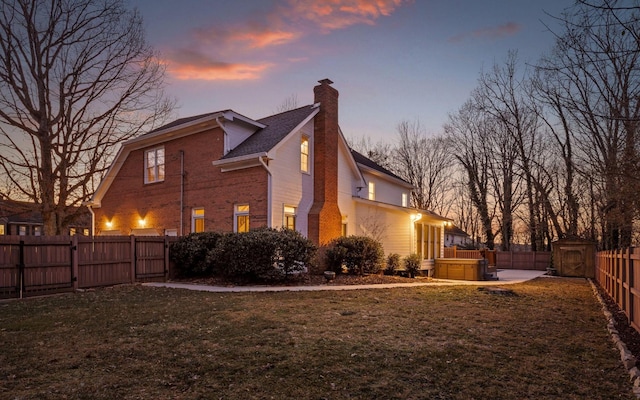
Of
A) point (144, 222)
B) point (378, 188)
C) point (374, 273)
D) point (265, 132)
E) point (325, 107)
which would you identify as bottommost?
point (374, 273)

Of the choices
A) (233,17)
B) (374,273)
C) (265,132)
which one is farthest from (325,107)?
(374,273)

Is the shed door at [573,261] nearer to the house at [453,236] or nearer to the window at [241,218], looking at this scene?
the window at [241,218]

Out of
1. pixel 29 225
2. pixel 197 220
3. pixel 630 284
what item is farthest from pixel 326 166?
pixel 29 225

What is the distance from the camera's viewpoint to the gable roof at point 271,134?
1616 centimetres

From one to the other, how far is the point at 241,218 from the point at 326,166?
14.3 ft

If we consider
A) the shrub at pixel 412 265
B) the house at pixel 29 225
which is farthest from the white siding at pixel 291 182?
the house at pixel 29 225

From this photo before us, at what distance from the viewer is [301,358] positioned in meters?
5.02

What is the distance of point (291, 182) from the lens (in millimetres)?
16938

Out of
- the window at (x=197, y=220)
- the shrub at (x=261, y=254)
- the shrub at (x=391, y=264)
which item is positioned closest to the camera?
the shrub at (x=261, y=254)

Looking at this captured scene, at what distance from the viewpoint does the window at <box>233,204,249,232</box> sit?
16469mm

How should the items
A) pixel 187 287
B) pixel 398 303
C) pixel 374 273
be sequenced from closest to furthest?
pixel 398 303, pixel 187 287, pixel 374 273

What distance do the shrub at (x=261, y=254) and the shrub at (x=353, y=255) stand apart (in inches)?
93.3

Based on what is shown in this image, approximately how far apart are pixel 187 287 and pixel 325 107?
9.94 metres

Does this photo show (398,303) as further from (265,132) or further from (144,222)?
(144,222)
